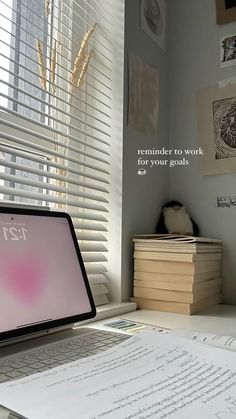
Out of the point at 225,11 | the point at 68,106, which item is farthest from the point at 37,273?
the point at 225,11

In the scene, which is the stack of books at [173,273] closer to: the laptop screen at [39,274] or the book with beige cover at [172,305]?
the book with beige cover at [172,305]

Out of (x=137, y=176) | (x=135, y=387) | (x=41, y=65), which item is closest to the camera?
(x=135, y=387)

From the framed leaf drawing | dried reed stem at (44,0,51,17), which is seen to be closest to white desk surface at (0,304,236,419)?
the framed leaf drawing

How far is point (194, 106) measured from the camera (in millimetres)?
1383

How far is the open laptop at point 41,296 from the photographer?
2.00ft

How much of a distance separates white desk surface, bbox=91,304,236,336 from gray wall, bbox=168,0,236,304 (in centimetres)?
23

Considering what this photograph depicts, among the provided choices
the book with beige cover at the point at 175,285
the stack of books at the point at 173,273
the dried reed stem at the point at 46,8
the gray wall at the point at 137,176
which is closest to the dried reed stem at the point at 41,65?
the dried reed stem at the point at 46,8

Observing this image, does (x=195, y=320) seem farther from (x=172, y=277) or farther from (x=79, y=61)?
(x=79, y=61)

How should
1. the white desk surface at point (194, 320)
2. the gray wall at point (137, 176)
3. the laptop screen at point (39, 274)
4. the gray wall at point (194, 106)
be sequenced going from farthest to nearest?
the gray wall at point (194, 106) < the gray wall at point (137, 176) < the white desk surface at point (194, 320) < the laptop screen at point (39, 274)

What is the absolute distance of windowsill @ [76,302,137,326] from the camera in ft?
3.11

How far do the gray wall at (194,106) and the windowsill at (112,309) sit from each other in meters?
0.38

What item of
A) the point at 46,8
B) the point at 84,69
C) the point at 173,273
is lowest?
the point at 173,273

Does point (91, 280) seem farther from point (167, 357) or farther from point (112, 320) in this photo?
point (167, 357)

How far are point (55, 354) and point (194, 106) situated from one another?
1.05 metres
